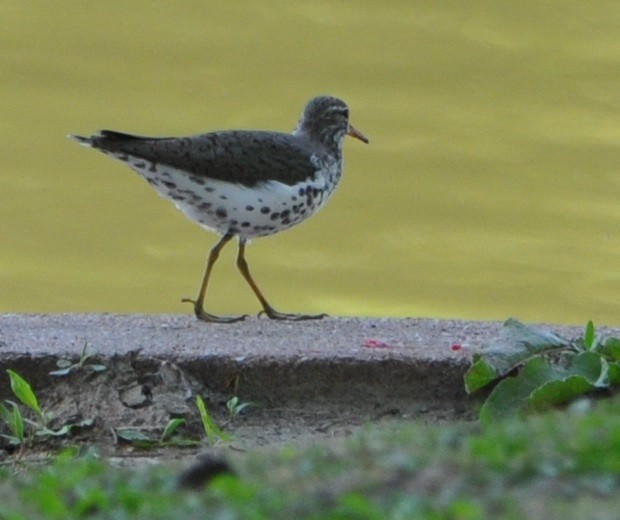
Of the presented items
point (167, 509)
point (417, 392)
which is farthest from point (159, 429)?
point (167, 509)

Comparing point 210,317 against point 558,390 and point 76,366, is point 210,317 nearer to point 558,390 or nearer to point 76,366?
point 76,366

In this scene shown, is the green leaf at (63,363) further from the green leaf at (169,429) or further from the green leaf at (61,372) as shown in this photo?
the green leaf at (169,429)

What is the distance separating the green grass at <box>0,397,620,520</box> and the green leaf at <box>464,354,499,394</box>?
1.91 metres

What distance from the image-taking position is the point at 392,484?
353cm

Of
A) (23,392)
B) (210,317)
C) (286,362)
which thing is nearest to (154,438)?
(23,392)

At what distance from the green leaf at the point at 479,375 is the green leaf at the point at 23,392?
1539 mm

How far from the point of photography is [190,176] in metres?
7.04

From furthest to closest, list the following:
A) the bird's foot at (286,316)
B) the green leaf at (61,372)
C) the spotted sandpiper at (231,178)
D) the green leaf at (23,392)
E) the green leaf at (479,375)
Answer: the bird's foot at (286,316) → the spotted sandpiper at (231,178) → the green leaf at (61,372) → the green leaf at (479,375) → the green leaf at (23,392)

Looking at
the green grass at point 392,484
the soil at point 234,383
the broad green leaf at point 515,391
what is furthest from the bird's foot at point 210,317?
the green grass at point 392,484

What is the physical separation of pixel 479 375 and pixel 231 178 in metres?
1.69

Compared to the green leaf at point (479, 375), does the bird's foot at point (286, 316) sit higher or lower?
lower

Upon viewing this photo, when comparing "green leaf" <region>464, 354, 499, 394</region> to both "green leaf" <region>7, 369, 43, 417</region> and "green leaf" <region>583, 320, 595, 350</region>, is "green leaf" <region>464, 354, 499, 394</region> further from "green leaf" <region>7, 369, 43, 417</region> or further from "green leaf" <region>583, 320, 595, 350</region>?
"green leaf" <region>7, 369, 43, 417</region>

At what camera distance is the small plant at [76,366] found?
6.09 meters

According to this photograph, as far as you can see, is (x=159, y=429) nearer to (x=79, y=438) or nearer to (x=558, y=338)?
(x=79, y=438)
